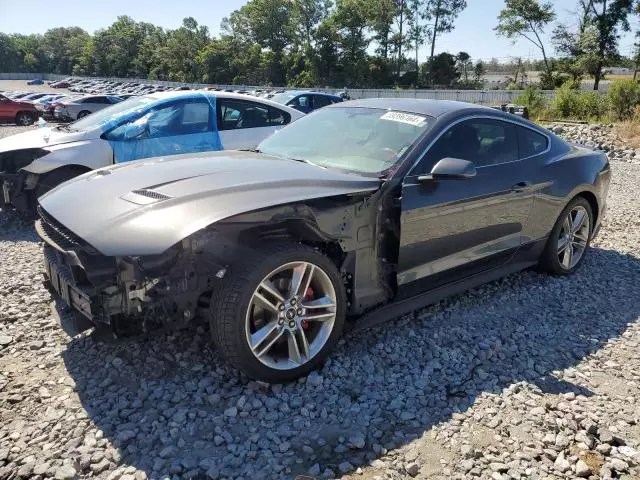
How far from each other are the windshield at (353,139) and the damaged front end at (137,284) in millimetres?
1269

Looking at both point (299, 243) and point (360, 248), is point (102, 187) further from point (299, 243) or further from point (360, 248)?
point (360, 248)

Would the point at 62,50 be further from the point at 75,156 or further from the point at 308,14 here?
the point at 75,156

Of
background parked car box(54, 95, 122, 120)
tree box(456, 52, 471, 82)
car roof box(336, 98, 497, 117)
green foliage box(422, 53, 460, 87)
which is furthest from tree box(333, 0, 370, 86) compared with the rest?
car roof box(336, 98, 497, 117)

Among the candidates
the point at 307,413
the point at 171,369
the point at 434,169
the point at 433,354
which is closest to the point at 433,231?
the point at 434,169

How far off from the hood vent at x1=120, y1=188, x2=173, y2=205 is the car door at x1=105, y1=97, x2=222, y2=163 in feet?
11.3

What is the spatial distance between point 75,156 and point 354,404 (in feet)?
15.5

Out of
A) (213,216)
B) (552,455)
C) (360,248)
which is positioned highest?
(213,216)

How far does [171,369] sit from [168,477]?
918 millimetres

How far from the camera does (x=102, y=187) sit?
10.5 ft

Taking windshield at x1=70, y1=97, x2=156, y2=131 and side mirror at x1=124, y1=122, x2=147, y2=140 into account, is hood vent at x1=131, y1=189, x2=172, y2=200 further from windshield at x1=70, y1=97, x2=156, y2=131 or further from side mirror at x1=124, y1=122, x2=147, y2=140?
windshield at x1=70, y1=97, x2=156, y2=131

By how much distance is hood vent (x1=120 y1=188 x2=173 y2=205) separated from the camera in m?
2.86

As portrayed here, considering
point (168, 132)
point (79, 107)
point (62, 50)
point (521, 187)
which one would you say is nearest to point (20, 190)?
point (168, 132)

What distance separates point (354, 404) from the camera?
9.27 feet

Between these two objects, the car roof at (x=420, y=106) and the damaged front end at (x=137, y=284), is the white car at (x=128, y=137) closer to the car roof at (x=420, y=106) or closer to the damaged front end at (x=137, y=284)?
the car roof at (x=420, y=106)
